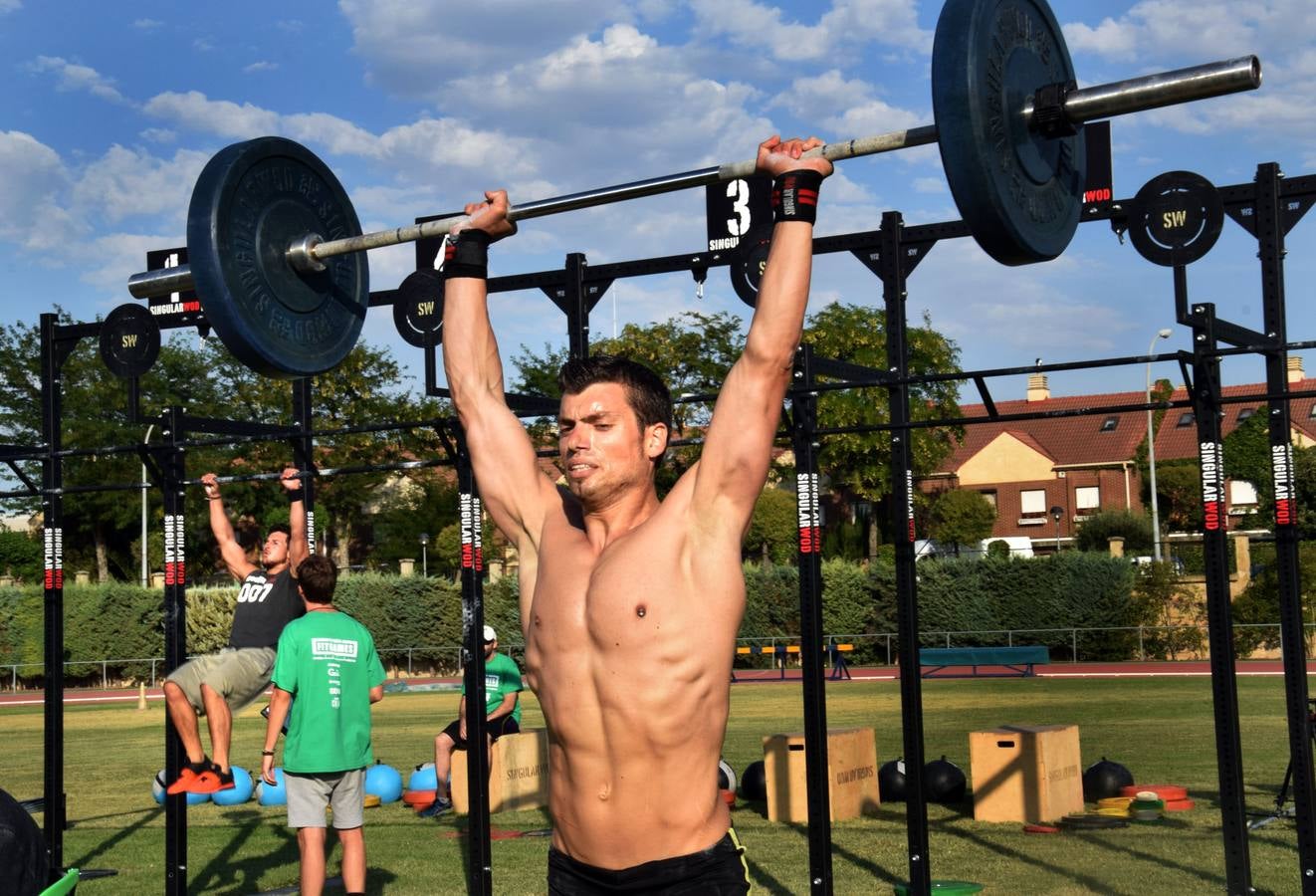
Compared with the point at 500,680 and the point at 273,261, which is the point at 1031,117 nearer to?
the point at 273,261

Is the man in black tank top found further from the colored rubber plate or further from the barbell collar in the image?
the colored rubber plate

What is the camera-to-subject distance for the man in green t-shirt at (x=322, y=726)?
232 inches

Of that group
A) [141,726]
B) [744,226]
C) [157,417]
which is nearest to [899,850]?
[744,226]

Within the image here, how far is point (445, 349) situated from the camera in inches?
130

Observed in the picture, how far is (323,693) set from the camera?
591 centimetres

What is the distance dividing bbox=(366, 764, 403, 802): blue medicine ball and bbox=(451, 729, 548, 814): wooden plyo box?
2.58 ft

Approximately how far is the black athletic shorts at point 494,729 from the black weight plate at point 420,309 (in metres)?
3.30

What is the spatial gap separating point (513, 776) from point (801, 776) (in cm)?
214

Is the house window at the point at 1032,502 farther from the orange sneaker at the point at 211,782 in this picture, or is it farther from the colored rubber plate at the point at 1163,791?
the orange sneaker at the point at 211,782

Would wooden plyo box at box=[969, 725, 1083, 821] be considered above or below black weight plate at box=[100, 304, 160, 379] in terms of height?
below

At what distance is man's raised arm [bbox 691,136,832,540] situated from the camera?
2.75 meters

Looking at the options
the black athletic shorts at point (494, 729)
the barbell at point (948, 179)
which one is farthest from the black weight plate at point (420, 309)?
the black athletic shorts at point (494, 729)

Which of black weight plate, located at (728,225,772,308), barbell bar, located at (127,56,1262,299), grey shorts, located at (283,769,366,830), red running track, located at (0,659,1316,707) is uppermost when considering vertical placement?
black weight plate, located at (728,225,772,308)

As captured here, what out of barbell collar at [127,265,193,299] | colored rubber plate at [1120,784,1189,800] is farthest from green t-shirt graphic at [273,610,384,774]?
colored rubber plate at [1120,784,1189,800]
